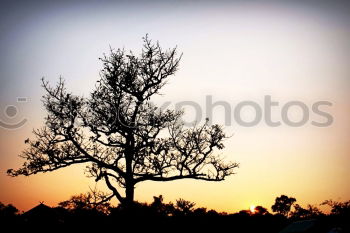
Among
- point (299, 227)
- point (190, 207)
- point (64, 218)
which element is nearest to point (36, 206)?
point (64, 218)

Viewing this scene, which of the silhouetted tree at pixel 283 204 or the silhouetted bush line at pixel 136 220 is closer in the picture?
the silhouetted bush line at pixel 136 220

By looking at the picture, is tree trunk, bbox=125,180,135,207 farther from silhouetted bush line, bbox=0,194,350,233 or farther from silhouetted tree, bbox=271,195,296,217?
silhouetted tree, bbox=271,195,296,217

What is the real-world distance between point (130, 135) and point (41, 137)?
4856 millimetres

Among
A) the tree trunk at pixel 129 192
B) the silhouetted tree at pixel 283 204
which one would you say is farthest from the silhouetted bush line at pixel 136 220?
the silhouetted tree at pixel 283 204

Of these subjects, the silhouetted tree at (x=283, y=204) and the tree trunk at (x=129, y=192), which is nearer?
the tree trunk at (x=129, y=192)

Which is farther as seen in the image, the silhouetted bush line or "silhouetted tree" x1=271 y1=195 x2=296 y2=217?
"silhouetted tree" x1=271 y1=195 x2=296 y2=217

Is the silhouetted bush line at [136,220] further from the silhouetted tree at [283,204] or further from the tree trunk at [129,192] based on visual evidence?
the silhouetted tree at [283,204]

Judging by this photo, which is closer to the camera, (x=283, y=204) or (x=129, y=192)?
(x=129, y=192)

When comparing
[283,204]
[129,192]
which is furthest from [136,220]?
[283,204]

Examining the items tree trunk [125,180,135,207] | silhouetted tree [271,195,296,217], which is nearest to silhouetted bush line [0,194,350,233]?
tree trunk [125,180,135,207]

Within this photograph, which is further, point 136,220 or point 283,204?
point 283,204

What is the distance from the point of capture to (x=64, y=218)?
2083cm

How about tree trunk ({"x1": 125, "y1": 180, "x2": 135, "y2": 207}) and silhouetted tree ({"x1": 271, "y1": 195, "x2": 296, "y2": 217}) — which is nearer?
tree trunk ({"x1": 125, "y1": 180, "x2": 135, "y2": 207})

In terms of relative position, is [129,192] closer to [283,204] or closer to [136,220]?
[136,220]
